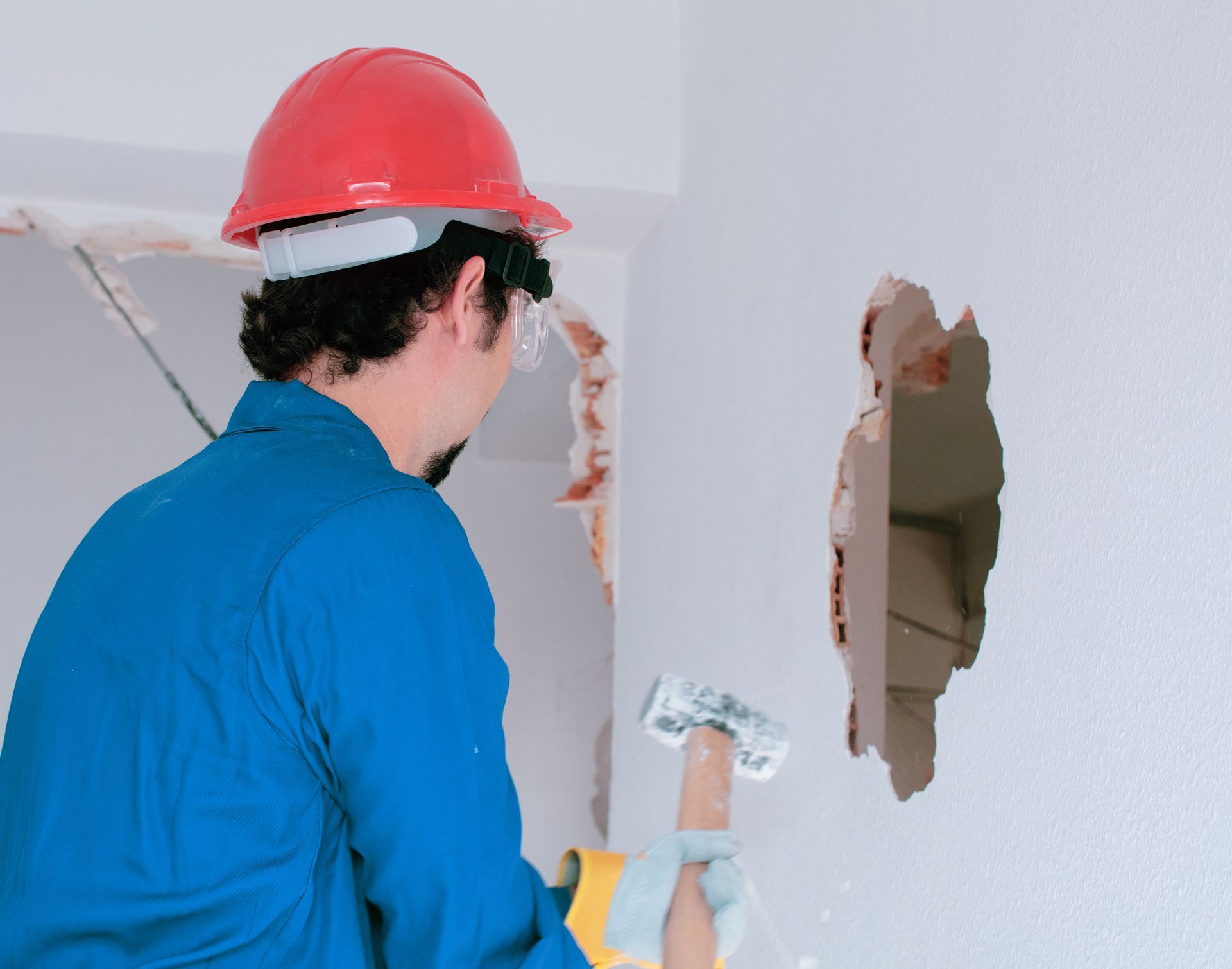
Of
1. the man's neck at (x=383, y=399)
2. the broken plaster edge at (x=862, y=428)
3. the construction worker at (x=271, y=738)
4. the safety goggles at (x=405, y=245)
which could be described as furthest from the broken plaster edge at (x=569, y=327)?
the construction worker at (x=271, y=738)

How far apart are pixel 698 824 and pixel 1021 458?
53 centimetres

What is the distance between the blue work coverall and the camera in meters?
0.79

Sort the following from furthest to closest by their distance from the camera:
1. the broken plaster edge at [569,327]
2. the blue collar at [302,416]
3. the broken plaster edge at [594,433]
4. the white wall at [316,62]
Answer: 1. the broken plaster edge at [594,433]
2. the broken plaster edge at [569,327]
3. the white wall at [316,62]
4. the blue collar at [302,416]

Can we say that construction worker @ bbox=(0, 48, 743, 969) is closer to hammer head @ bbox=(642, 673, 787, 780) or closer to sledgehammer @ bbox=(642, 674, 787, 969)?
sledgehammer @ bbox=(642, 674, 787, 969)

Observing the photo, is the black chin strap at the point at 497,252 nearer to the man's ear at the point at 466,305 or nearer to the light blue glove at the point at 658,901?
the man's ear at the point at 466,305

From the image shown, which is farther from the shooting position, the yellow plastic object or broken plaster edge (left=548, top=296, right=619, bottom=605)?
broken plaster edge (left=548, top=296, right=619, bottom=605)

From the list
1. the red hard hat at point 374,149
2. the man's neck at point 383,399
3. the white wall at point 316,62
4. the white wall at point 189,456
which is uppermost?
the white wall at point 316,62

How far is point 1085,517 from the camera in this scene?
3.12ft

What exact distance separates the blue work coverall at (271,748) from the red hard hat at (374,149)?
0.37 meters

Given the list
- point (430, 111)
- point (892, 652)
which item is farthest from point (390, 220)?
point (892, 652)

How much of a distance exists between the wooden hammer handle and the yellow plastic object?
0.03 m

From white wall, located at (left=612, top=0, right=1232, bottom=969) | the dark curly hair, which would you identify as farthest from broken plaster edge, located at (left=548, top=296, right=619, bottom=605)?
the dark curly hair

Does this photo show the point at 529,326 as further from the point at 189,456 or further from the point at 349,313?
the point at 189,456

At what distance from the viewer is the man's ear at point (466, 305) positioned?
109 centimetres
